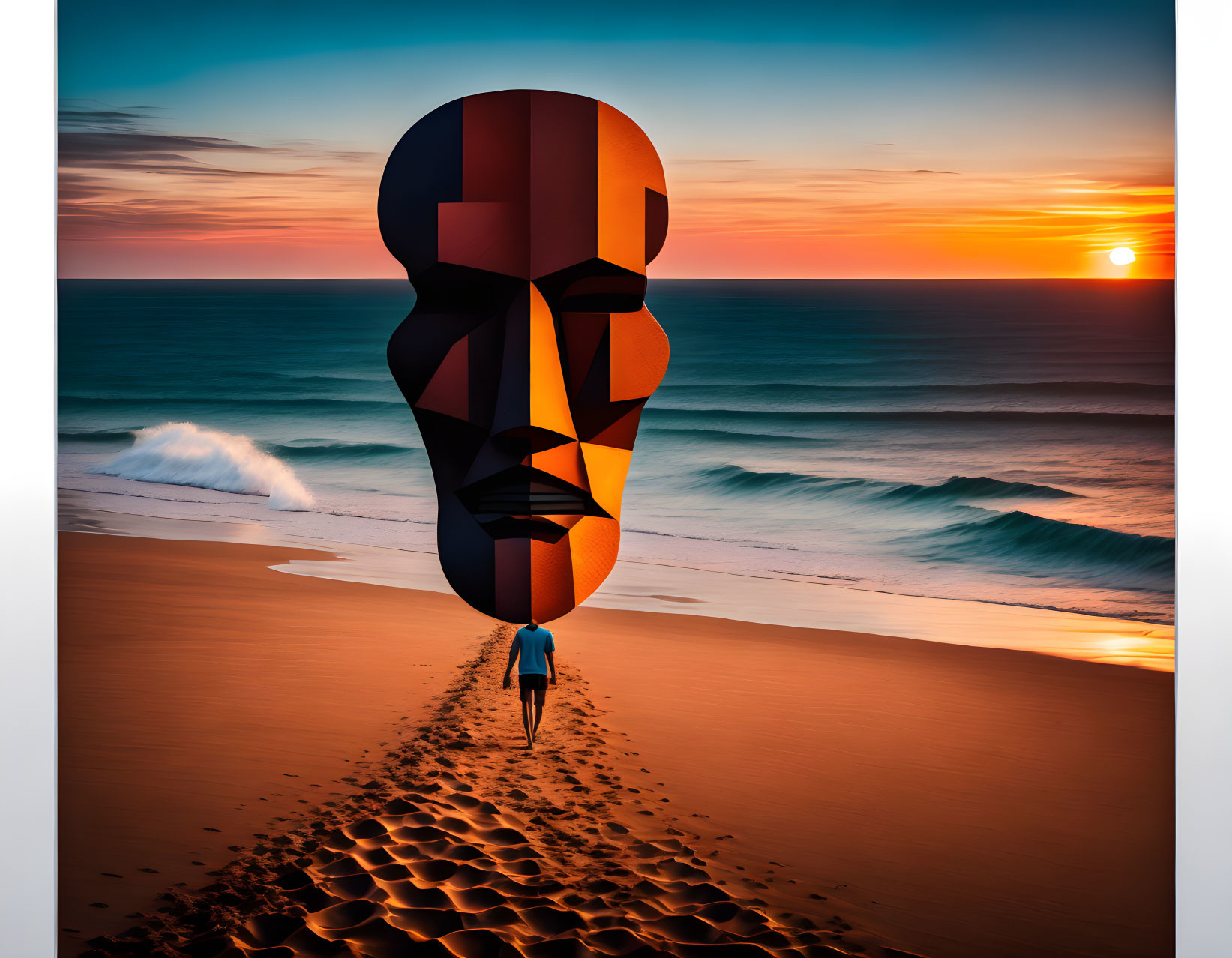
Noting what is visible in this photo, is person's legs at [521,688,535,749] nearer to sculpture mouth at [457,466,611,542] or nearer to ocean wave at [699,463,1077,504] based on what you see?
sculpture mouth at [457,466,611,542]

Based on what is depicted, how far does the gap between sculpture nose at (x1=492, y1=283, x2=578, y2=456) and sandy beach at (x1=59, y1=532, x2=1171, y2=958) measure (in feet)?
5.19

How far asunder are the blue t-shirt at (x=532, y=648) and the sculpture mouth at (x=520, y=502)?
0.53 meters

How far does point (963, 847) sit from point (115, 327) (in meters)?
6.39

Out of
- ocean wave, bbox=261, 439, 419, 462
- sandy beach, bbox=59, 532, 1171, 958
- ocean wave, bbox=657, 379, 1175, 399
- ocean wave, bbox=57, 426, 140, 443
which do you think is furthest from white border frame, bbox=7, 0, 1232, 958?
ocean wave, bbox=657, 379, 1175, 399

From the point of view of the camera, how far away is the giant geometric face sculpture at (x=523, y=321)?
345 cm

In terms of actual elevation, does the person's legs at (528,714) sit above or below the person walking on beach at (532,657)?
below

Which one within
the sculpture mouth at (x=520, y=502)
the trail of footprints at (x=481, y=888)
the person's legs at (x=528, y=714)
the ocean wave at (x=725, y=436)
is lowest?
the trail of footprints at (x=481, y=888)

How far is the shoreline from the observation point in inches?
219

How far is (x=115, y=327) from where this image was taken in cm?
701
